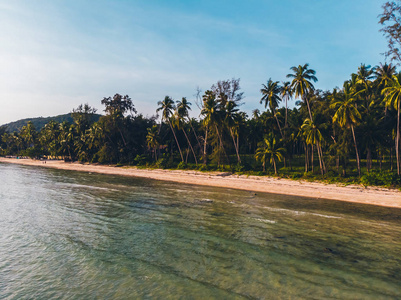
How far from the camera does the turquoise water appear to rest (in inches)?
439

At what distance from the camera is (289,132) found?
52.4 metres

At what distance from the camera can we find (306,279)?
39.1ft

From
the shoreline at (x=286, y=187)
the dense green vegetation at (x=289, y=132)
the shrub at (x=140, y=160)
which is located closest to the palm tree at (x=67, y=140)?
the dense green vegetation at (x=289, y=132)

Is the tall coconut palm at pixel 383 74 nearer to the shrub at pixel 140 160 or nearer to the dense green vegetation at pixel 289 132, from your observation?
the dense green vegetation at pixel 289 132

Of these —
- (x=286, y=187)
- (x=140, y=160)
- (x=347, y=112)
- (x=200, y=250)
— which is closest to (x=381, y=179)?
(x=347, y=112)

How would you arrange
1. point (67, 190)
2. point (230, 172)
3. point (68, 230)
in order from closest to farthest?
1. point (68, 230)
2. point (67, 190)
3. point (230, 172)

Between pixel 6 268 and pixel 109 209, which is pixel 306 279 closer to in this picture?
pixel 6 268

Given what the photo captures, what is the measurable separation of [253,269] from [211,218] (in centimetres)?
940

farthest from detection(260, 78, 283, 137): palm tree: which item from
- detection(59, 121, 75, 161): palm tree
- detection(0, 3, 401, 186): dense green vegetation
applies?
detection(59, 121, 75, 161): palm tree

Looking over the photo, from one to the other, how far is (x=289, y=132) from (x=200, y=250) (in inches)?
1689

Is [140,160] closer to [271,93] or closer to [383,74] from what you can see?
[271,93]

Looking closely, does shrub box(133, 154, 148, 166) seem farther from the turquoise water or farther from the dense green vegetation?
the turquoise water

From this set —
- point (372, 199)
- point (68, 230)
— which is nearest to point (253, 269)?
point (68, 230)

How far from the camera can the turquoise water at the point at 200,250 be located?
11.1m
